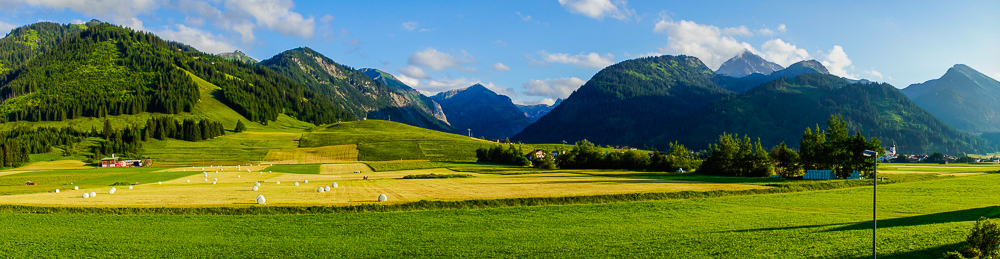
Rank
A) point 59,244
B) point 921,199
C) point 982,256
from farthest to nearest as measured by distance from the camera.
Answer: point 921,199 < point 59,244 < point 982,256

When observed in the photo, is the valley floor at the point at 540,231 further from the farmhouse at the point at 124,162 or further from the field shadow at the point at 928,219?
the farmhouse at the point at 124,162

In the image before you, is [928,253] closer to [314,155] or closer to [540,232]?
[540,232]

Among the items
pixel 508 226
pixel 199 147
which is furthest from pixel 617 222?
pixel 199 147

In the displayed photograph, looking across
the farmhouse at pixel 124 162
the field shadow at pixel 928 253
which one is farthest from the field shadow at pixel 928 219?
the farmhouse at pixel 124 162

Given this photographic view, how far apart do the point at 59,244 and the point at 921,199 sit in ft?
213

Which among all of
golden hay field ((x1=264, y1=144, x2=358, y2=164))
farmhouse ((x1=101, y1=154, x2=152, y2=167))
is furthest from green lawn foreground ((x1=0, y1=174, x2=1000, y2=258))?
farmhouse ((x1=101, y1=154, x2=152, y2=167))

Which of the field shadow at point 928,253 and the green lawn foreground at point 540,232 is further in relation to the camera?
the green lawn foreground at point 540,232

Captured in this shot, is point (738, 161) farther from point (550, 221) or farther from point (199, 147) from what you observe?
point (199, 147)

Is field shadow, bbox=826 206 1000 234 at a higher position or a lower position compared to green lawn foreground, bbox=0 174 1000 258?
higher

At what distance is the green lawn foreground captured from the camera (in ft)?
77.4

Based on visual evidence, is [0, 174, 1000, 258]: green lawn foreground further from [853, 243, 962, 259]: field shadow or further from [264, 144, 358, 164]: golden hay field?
[264, 144, 358, 164]: golden hay field

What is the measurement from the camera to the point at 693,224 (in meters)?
31.6

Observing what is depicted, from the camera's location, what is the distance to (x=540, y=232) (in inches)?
1160

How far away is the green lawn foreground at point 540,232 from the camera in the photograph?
23.6 m
